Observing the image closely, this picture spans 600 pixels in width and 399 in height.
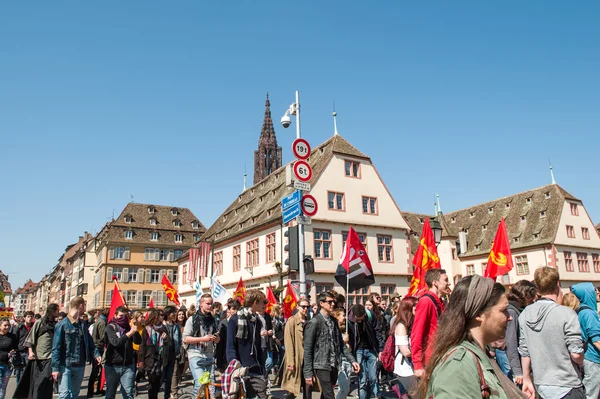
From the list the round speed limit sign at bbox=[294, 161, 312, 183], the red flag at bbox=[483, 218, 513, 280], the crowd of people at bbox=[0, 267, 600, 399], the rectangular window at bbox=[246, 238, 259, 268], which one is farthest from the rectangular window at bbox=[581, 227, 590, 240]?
the round speed limit sign at bbox=[294, 161, 312, 183]

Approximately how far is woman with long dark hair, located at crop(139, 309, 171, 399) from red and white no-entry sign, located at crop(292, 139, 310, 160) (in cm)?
517

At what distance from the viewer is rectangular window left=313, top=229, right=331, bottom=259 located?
95.3 feet

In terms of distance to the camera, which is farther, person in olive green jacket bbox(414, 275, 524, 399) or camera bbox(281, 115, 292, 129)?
camera bbox(281, 115, 292, 129)

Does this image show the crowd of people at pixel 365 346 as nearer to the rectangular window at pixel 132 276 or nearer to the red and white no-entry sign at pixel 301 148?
the red and white no-entry sign at pixel 301 148

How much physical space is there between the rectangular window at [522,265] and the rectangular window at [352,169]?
23.0 m

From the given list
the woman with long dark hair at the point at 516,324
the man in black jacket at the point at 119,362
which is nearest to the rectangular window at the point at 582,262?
the woman with long dark hair at the point at 516,324

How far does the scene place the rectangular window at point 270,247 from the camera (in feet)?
100

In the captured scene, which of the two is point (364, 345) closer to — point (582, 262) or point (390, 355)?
point (390, 355)

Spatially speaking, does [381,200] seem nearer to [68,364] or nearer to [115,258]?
[68,364]

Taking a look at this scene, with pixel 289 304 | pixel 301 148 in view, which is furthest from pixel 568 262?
pixel 301 148

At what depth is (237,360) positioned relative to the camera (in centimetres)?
636

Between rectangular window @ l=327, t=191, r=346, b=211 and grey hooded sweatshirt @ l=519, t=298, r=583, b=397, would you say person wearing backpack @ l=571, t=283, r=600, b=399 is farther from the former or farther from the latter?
rectangular window @ l=327, t=191, r=346, b=211

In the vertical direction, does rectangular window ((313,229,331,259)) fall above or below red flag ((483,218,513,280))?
above

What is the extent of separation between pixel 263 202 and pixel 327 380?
30358 mm
